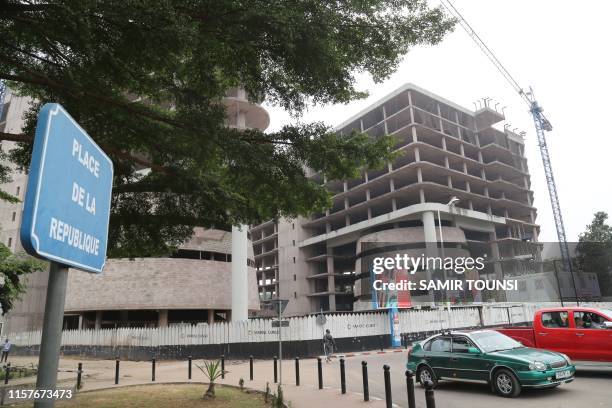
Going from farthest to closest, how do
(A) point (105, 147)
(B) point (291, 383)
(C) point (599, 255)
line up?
(C) point (599, 255) → (B) point (291, 383) → (A) point (105, 147)

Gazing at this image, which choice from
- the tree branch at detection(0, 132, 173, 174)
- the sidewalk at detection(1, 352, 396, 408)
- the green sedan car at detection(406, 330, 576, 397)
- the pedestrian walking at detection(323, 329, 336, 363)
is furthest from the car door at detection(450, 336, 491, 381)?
the pedestrian walking at detection(323, 329, 336, 363)

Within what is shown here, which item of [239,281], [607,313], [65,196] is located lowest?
[607,313]

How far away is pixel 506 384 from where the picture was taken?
909 cm

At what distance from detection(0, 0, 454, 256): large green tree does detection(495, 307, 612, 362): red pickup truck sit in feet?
23.4

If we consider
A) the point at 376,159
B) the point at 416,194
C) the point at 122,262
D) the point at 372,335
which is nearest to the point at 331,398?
the point at 376,159

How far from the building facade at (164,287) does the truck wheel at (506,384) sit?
105 feet

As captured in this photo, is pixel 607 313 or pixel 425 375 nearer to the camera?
pixel 607 313

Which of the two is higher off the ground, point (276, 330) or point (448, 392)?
point (276, 330)

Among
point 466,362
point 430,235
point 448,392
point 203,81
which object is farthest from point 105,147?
point 430,235

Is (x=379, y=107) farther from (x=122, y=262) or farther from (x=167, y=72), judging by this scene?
(x=167, y=72)

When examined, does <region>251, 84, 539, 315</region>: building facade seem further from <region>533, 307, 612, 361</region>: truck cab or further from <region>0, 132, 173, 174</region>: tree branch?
<region>0, 132, 173, 174</region>: tree branch

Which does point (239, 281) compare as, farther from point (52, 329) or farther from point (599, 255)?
point (599, 255)

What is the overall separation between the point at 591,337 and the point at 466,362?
11.4 ft

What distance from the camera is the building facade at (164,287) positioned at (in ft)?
128
